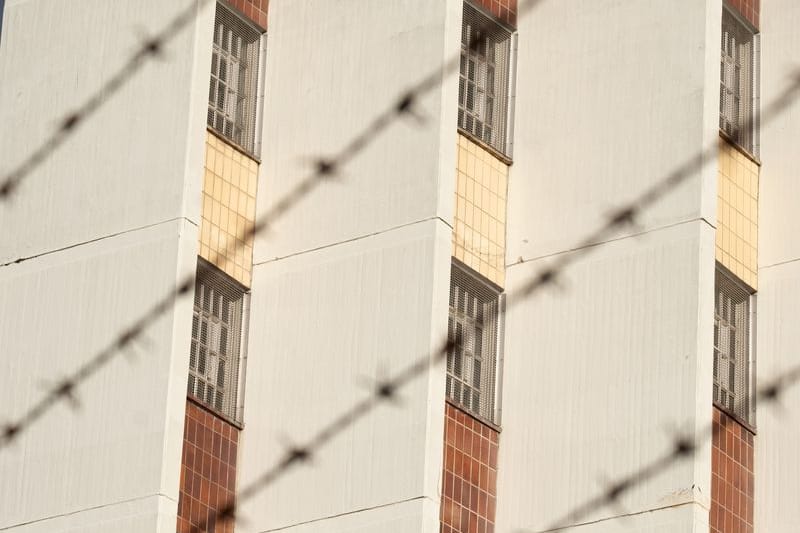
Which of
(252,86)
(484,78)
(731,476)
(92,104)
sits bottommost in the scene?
(731,476)

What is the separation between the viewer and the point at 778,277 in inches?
1500

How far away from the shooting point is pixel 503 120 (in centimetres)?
3834

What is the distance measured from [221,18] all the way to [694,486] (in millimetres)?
9479

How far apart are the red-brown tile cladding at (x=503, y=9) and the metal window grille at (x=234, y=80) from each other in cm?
331

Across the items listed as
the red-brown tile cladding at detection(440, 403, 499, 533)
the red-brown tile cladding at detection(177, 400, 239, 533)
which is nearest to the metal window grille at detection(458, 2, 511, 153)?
the red-brown tile cladding at detection(440, 403, 499, 533)

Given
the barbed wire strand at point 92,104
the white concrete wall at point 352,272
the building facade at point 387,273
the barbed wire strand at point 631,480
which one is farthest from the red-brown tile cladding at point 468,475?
the barbed wire strand at point 92,104

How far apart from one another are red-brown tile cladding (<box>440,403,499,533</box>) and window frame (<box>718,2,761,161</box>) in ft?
21.3

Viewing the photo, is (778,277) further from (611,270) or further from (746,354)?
(611,270)

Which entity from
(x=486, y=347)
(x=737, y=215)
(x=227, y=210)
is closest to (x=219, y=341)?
(x=227, y=210)

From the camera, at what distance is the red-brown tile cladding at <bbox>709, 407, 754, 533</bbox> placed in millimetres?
36000

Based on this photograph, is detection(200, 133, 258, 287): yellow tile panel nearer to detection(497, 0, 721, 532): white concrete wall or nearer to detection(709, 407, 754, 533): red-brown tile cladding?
detection(497, 0, 721, 532): white concrete wall

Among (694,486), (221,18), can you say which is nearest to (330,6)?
(221,18)

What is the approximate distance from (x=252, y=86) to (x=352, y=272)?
3767 mm

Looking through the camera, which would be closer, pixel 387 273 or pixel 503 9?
pixel 387 273
